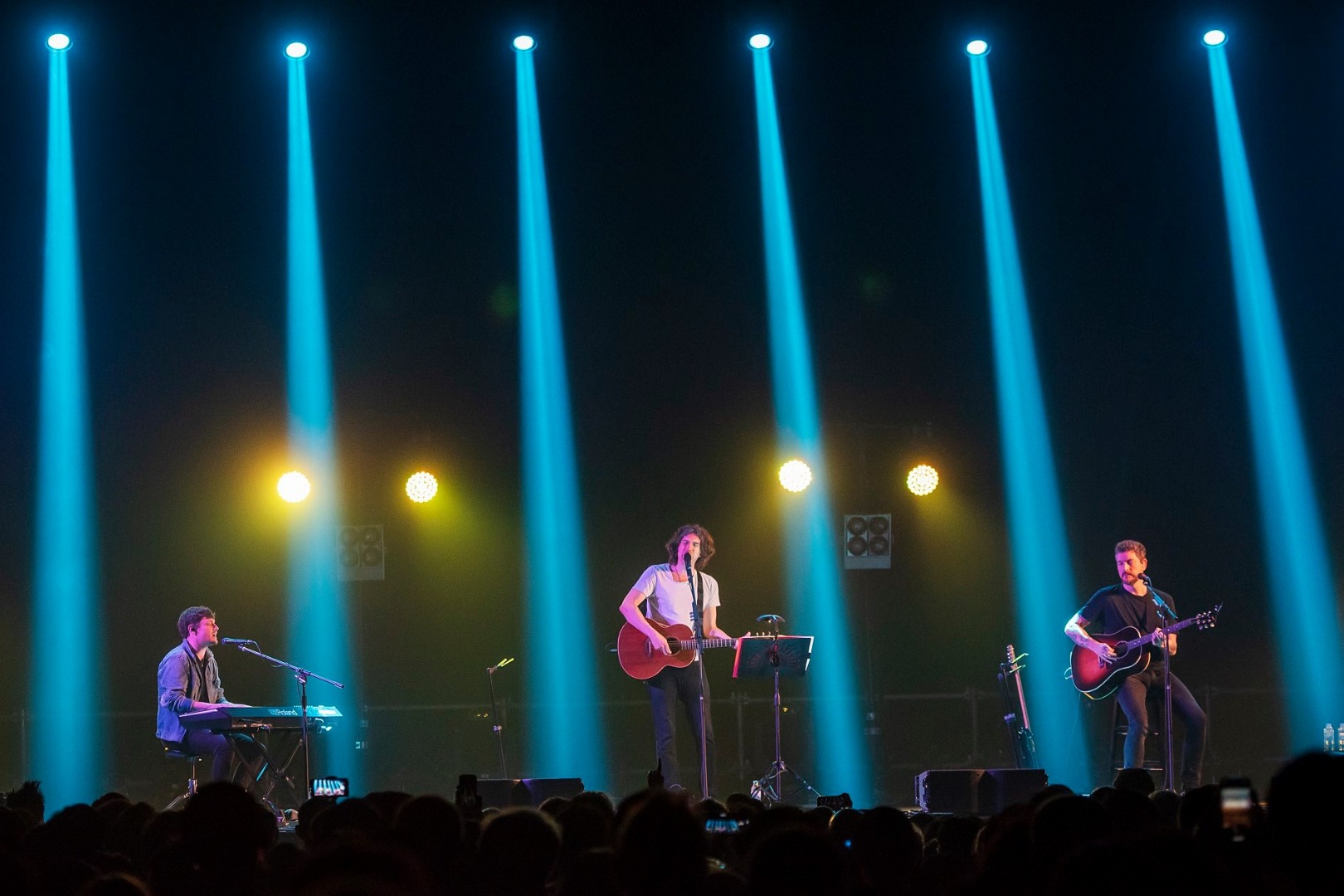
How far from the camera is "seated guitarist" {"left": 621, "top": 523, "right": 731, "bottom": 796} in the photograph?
397 inches

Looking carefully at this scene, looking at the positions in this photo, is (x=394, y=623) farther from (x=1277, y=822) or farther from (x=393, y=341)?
(x=1277, y=822)

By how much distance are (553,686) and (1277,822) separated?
12175mm

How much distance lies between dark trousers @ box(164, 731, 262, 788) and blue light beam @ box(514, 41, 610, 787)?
12.6ft

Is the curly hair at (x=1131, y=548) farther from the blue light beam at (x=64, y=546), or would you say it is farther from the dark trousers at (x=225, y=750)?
the blue light beam at (x=64, y=546)

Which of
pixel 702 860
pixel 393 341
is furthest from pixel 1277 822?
pixel 393 341

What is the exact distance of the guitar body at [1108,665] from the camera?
10.1 meters

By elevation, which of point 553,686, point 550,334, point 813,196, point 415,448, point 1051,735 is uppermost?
point 813,196

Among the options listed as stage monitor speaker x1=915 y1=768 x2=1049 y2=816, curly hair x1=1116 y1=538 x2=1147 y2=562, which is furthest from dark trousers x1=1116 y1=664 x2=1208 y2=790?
stage monitor speaker x1=915 y1=768 x2=1049 y2=816

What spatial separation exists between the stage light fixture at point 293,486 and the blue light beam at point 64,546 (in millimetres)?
2077

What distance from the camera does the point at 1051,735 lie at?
14133 mm

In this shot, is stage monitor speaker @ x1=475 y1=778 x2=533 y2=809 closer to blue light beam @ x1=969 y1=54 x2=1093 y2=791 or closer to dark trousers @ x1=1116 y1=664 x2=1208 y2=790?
dark trousers @ x1=1116 y1=664 x2=1208 y2=790

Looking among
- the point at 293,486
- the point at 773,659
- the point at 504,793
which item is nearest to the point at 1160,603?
the point at 773,659

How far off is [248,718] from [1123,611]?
6415mm

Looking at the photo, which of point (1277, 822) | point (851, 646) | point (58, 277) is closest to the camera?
point (1277, 822)
